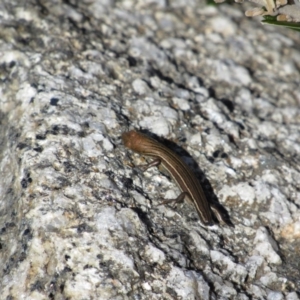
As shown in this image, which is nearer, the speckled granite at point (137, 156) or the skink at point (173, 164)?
the speckled granite at point (137, 156)

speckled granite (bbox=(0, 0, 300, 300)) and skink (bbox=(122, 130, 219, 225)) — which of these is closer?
speckled granite (bbox=(0, 0, 300, 300))

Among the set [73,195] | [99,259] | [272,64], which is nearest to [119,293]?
[99,259]

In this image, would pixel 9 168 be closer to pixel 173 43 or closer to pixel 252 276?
pixel 252 276
